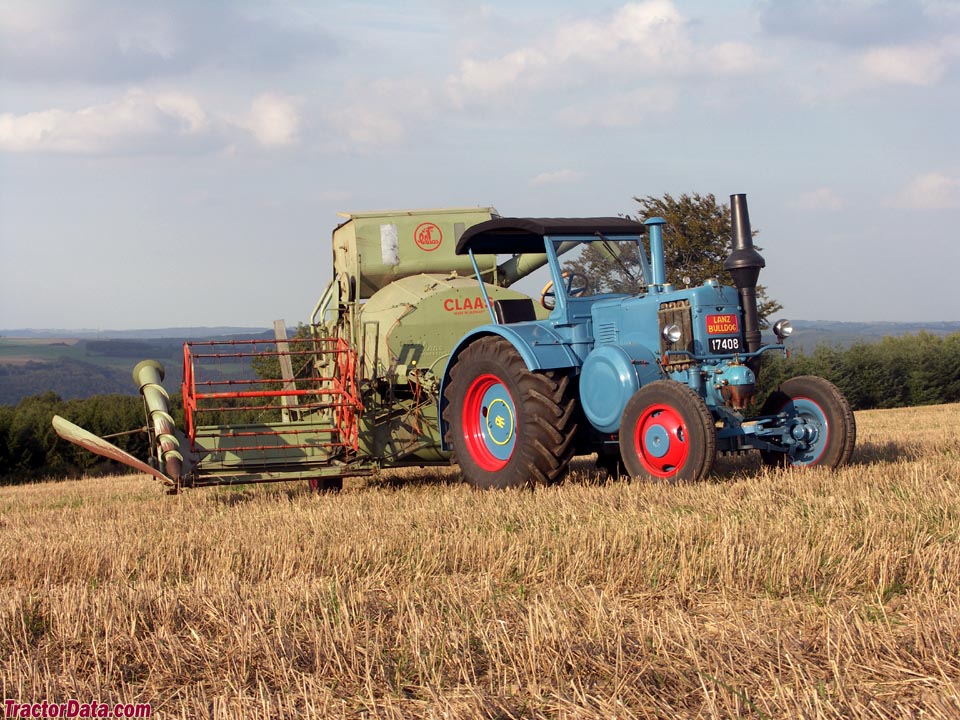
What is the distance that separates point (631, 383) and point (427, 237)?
4198mm

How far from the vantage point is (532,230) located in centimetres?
838

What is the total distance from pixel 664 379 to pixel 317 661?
4415 mm

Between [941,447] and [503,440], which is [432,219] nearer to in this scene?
[503,440]

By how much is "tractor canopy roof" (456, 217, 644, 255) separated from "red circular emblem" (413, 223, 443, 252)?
7.03 feet

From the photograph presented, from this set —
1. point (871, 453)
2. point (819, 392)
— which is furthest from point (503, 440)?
point (871, 453)

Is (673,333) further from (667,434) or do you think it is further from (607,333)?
(607,333)

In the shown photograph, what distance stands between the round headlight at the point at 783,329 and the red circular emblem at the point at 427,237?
4407 mm

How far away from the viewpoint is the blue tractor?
7.23 m

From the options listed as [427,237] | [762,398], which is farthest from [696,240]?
[427,237]

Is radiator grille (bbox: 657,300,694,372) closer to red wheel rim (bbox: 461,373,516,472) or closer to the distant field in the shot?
the distant field

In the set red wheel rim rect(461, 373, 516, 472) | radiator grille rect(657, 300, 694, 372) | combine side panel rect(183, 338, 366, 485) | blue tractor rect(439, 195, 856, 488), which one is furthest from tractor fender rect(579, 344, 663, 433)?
combine side panel rect(183, 338, 366, 485)

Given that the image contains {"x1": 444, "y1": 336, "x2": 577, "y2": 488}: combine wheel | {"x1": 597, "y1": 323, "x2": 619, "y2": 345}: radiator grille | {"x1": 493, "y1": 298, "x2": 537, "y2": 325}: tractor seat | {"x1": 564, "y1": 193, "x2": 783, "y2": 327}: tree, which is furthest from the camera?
{"x1": 564, "y1": 193, "x2": 783, "y2": 327}: tree

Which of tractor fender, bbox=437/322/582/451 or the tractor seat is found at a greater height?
the tractor seat

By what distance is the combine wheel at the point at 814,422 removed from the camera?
755 cm
